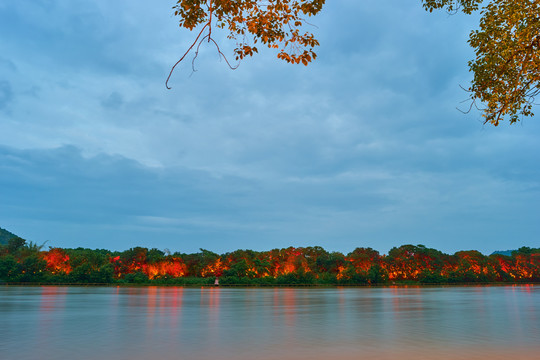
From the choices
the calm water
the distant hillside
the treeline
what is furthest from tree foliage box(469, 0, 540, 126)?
the distant hillside

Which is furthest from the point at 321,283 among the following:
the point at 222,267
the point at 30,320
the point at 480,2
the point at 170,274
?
the point at 480,2

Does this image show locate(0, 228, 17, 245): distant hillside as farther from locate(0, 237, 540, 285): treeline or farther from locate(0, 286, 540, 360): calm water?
locate(0, 286, 540, 360): calm water

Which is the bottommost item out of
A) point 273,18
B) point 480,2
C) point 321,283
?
point 321,283

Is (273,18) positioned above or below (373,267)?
above

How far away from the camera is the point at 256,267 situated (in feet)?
202

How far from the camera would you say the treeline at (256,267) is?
2224 inches

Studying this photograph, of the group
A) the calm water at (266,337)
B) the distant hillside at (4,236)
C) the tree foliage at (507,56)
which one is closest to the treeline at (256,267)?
the calm water at (266,337)

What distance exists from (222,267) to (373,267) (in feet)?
75.3

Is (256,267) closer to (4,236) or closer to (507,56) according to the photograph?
(507,56)

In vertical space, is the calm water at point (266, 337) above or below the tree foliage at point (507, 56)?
below

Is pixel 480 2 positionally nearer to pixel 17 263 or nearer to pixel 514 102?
pixel 514 102

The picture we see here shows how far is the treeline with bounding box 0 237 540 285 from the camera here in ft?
185

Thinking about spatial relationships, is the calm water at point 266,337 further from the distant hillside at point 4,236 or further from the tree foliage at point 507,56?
the distant hillside at point 4,236

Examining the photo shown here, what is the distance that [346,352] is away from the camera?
26.6 feet
